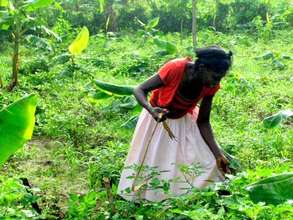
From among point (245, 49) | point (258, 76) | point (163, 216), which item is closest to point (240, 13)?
point (245, 49)

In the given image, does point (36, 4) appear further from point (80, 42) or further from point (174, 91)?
point (174, 91)

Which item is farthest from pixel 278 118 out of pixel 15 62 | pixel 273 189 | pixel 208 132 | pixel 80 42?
pixel 15 62

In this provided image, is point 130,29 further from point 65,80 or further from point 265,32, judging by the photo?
point 65,80

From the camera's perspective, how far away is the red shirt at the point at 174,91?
347 cm

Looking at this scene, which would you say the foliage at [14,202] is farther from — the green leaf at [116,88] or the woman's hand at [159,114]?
the green leaf at [116,88]

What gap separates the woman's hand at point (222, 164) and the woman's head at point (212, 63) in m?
0.53

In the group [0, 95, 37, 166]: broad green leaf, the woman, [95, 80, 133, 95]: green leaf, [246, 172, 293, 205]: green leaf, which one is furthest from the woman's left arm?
[0, 95, 37, 166]: broad green leaf

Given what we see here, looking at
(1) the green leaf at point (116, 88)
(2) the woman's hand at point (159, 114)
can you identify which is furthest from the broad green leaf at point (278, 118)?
(1) the green leaf at point (116, 88)

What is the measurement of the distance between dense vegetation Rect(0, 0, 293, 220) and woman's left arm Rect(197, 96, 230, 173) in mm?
280

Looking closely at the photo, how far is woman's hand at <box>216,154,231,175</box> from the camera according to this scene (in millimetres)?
3547

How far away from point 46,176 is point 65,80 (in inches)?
107

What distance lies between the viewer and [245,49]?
9.05 meters

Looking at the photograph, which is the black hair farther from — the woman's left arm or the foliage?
the foliage

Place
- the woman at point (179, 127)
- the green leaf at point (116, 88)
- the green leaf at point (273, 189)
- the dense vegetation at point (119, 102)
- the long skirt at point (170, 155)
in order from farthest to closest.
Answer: the green leaf at point (116, 88)
the long skirt at point (170, 155)
the woman at point (179, 127)
the dense vegetation at point (119, 102)
the green leaf at point (273, 189)
